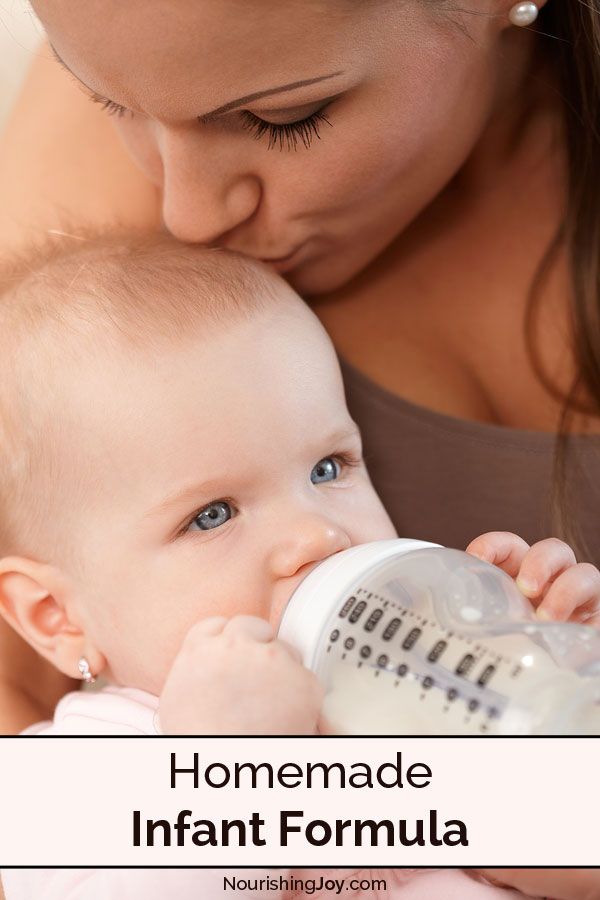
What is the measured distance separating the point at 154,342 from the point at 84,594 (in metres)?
0.28

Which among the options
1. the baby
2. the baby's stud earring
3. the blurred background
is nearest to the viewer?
the baby

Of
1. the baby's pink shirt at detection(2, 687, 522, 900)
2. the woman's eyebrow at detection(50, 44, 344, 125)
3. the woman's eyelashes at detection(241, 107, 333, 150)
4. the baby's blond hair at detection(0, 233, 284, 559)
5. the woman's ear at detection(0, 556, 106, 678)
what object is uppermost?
the woman's eyebrow at detection(50, 44, 344, 125)

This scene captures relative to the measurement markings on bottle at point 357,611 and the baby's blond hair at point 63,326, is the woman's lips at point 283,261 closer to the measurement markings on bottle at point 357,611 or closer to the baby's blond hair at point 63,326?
the baby's blond hair at point 63,326

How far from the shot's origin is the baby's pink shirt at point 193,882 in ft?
3.01

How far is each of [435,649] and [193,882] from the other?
317 millimetres

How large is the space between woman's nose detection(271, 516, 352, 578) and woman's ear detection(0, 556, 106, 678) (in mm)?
255

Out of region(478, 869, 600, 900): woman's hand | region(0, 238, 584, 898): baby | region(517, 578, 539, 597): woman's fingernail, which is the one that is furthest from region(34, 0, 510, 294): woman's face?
region(478, 869, 600, 900): woman's hand

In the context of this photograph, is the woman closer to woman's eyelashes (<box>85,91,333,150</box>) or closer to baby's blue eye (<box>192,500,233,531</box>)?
woman's eyelashes (<box>85,91,333,150</box>)

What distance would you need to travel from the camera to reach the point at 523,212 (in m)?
1.48

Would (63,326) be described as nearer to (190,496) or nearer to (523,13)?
(190,496)

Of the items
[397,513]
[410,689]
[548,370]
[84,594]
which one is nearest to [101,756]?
[84,594]

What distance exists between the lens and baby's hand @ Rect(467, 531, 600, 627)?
972 mm

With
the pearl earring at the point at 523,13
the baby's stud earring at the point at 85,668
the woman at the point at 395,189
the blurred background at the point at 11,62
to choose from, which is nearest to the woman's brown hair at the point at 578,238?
the woman at the point at 395,189

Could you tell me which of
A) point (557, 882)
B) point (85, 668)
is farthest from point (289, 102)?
point (557, 882)
